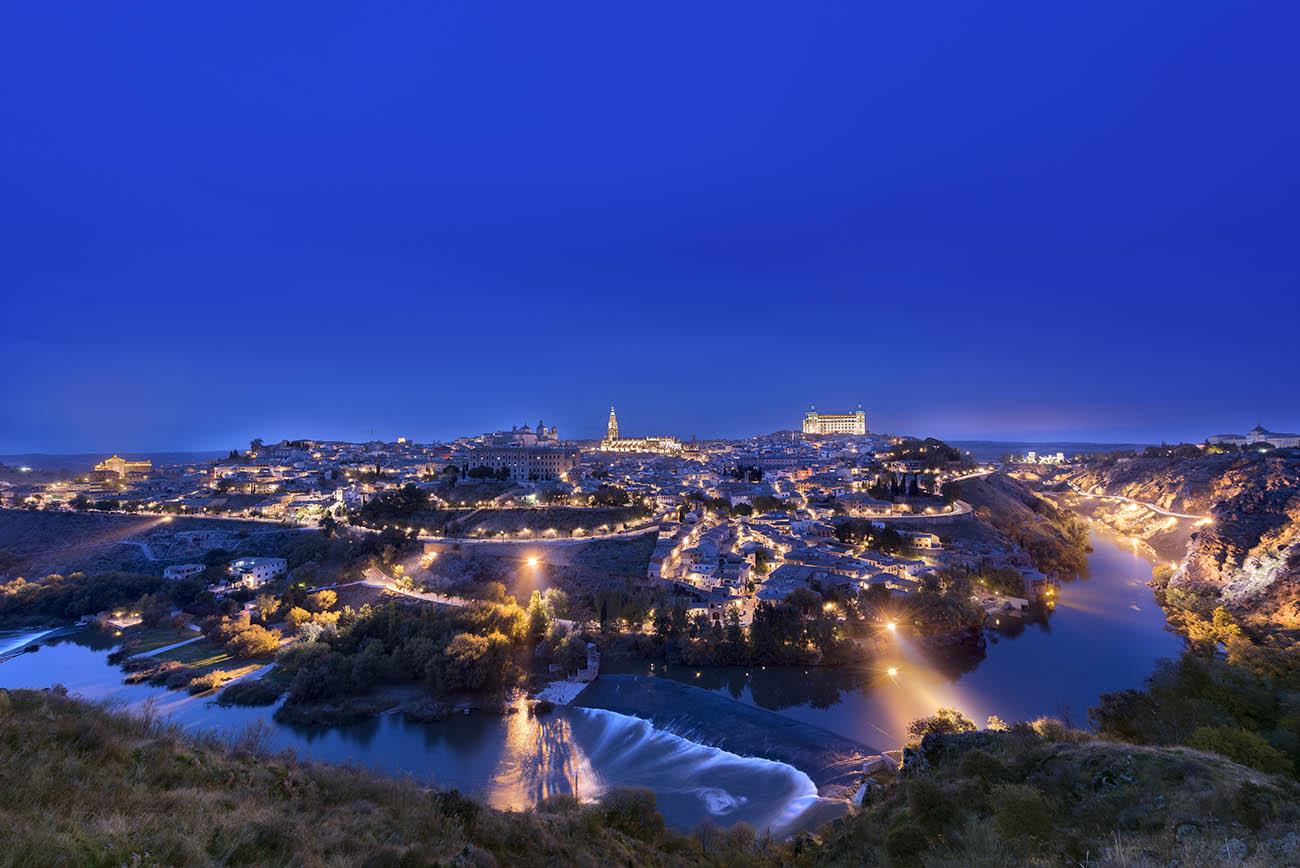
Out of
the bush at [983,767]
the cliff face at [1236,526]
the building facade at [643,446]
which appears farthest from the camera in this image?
the building facade at [643,446]

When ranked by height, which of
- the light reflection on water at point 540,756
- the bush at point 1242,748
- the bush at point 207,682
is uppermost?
the bush at point 1242,748

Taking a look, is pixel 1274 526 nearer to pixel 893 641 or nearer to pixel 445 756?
pixel 893 641

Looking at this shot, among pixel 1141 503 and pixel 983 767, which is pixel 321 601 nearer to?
pixel 983 767

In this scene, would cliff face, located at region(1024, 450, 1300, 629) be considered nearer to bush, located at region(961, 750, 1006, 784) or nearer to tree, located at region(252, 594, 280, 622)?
bush, located at region(961, 750, 1006, 784)

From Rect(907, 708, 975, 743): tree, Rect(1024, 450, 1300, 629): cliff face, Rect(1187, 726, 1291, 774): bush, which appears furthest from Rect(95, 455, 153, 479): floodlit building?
Rect(1024, 450, 1300, 629): cliff face

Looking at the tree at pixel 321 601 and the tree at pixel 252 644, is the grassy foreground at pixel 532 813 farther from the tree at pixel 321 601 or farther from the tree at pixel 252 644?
the tree at pixel 321 601

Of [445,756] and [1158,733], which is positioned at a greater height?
[1158,733]

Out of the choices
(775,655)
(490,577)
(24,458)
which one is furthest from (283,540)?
(24,458)

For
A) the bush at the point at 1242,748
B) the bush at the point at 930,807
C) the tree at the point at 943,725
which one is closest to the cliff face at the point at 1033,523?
the tree at the point at 943,725
